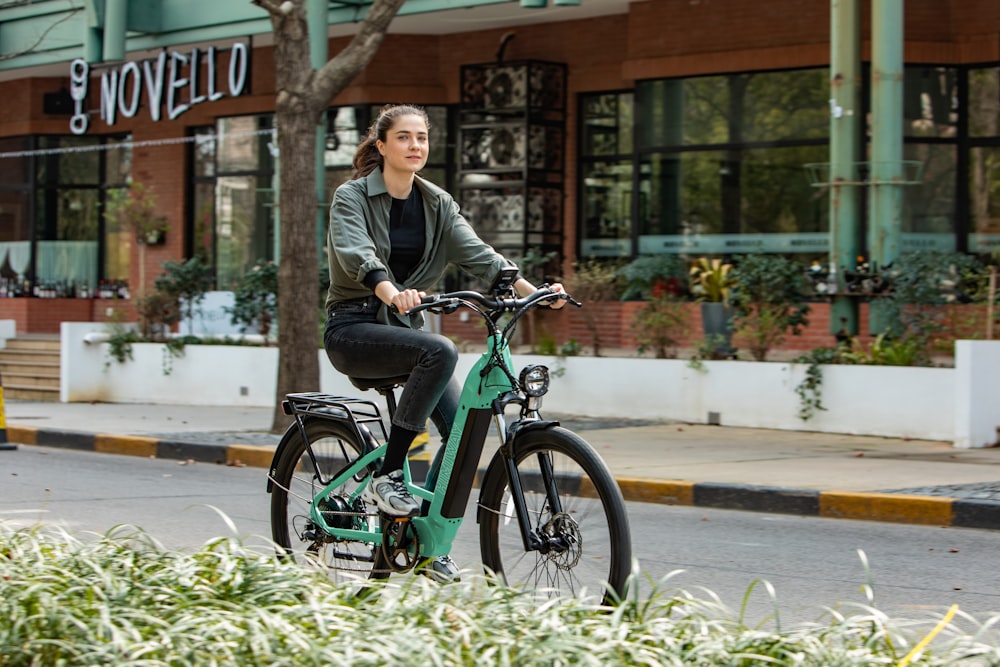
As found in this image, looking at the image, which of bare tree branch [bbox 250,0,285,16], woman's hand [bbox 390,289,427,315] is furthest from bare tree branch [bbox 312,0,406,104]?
woman's hand [bbox 390,289,427,315]

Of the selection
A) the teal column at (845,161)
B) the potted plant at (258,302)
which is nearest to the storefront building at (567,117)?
the teal column at (845,161)

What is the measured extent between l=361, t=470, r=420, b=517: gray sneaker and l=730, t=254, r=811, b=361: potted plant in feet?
26.9

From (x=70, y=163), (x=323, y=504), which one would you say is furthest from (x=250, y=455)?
(x=70, y=163)

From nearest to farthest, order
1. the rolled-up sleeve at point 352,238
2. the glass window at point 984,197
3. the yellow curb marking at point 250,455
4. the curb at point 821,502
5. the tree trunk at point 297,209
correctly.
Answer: the rolled-up sleeve at point 352,238 < the curb at point 821,502 < the yellow curb marking at point 250,455 < the tree trunk at point 297,209 < the glass window at point 984,197

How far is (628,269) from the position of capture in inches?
711

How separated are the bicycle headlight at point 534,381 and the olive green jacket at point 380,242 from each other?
0.66 meters

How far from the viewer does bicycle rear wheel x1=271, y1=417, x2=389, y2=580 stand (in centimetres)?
549

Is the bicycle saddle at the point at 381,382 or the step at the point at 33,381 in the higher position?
the bicycle saddle at the point at 381,382

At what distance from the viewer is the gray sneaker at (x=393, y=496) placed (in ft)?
17.1

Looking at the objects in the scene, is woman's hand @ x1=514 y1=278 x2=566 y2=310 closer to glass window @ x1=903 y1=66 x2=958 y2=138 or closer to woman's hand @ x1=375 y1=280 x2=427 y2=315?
woman's hand @ x1=375 y1=280 x2=427 y2=315

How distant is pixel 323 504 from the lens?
5.66m

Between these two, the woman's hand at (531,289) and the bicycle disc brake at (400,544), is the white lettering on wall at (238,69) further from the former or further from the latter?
the bicycle disc brake at (400,544)

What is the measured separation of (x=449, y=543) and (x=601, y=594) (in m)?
0.72

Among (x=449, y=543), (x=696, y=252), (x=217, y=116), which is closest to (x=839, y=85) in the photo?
(x=696, y=252)
